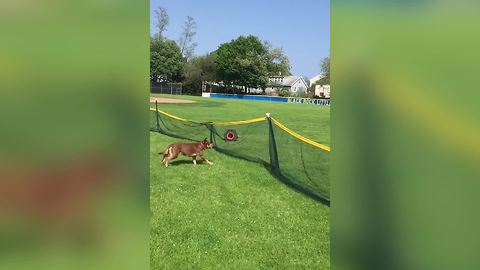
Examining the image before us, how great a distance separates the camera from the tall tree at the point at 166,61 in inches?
2413

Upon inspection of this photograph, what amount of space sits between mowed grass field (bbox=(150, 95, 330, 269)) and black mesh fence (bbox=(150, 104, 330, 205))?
0.74 ft

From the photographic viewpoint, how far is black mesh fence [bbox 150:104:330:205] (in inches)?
242

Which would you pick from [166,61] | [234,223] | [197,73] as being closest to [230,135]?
[234,223]

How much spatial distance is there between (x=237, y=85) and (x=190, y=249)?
240 ft

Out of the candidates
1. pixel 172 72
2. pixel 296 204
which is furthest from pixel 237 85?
pixel 296 204

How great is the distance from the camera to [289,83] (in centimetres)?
8831

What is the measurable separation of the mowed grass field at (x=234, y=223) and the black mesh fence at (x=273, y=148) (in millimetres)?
224
